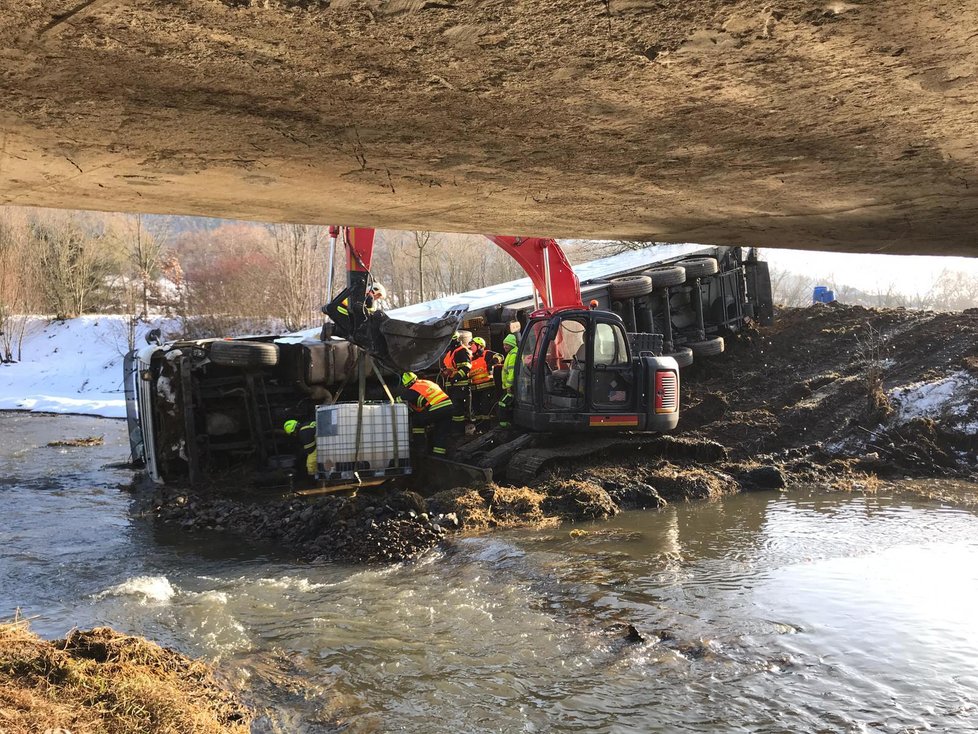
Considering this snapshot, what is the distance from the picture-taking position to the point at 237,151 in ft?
8.21

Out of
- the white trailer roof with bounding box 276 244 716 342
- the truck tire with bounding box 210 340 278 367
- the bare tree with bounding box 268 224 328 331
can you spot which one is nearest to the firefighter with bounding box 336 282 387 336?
the truck tire with bounding box 210 340 278 367

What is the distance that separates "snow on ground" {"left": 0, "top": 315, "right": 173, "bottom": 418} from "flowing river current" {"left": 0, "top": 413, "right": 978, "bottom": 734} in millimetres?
17484

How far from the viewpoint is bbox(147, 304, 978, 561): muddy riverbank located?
9281 millimetres

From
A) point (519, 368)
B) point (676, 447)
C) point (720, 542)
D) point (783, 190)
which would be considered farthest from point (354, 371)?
point (783, 190)

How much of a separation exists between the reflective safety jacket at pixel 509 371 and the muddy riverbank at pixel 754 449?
1.50 meters

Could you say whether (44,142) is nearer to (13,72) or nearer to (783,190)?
(13,72)

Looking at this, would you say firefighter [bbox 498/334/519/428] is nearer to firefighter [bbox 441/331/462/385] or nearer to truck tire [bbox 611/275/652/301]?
firefighter [bbox 441/331/462/385]

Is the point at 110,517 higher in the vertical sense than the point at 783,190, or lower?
lower

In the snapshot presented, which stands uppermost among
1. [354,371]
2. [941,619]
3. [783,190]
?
[783,190]

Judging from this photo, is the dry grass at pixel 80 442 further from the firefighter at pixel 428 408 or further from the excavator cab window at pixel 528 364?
the excavator cab window at pixel 528 364

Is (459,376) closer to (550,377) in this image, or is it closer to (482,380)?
(482,380)

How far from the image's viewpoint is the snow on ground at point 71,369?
86.4 feet

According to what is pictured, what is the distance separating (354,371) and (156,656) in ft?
25.4

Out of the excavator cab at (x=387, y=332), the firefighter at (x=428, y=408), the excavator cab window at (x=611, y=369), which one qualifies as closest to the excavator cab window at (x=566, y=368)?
the excavator cab window at (x=611, y=369)
